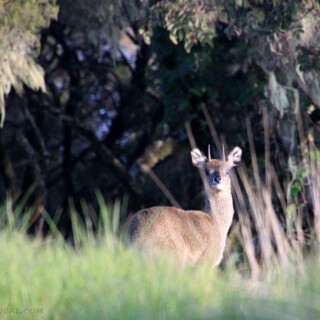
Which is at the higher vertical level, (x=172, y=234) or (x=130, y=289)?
(x=172, y=234)

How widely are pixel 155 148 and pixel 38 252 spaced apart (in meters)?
6.03

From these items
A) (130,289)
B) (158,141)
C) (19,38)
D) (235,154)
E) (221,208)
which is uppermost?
(19,38)

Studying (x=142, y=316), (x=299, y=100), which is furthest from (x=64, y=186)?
(x=142, y=316)

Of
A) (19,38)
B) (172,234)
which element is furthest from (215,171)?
(19,38)

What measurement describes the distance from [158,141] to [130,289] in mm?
7327

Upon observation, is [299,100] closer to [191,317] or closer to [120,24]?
[120,24]

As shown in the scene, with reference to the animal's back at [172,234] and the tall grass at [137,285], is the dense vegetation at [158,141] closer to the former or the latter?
the tall grass at [137,285]

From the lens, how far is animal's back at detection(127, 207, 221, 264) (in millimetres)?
6793

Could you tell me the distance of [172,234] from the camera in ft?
22.8

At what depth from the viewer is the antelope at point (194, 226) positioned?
6820 millimetres

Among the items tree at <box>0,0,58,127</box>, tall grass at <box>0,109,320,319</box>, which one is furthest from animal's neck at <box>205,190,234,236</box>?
tree at <box>0,0,58,127</box>

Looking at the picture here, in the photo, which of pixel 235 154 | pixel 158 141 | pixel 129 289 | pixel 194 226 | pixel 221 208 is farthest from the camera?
pixel 158 141

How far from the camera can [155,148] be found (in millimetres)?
12328

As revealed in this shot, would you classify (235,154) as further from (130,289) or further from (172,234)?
(130,289)
